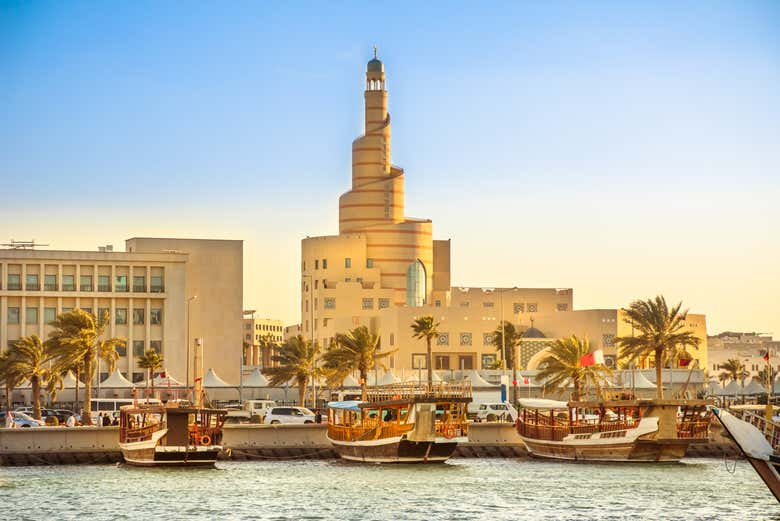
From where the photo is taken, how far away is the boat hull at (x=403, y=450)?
→ 67250mm

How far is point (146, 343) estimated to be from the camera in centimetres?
12488

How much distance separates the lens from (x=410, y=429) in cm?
6694

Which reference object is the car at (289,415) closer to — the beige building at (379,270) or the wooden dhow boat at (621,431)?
the wooden dhow boat at (621,431)

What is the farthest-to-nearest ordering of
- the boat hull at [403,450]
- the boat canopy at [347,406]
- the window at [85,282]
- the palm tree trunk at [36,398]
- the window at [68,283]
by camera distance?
the window at [85,282], the window at [68,283], the palm tree trunk at [36,398], the boat canopy at [347,406], the boat hull at [403,450]

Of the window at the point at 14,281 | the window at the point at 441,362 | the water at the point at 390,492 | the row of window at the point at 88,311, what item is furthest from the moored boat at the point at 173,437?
the window at the point at 441,362

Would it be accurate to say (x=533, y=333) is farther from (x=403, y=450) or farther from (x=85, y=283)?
(x=403, y=450)

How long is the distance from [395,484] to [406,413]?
888 cm

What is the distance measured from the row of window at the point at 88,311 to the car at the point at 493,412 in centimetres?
4064

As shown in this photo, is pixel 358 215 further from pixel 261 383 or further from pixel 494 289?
pixel 261 383

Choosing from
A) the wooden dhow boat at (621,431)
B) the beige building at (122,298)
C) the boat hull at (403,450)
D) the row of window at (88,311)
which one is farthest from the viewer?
the beige building at (122,298)

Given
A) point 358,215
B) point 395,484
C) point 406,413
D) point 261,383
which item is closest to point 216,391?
point 261,383

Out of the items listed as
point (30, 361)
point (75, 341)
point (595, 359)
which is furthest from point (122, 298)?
point (595, 359)

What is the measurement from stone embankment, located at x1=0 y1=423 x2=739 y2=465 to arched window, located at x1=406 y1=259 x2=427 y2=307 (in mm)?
111091

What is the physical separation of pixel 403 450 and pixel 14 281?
63.7 m
